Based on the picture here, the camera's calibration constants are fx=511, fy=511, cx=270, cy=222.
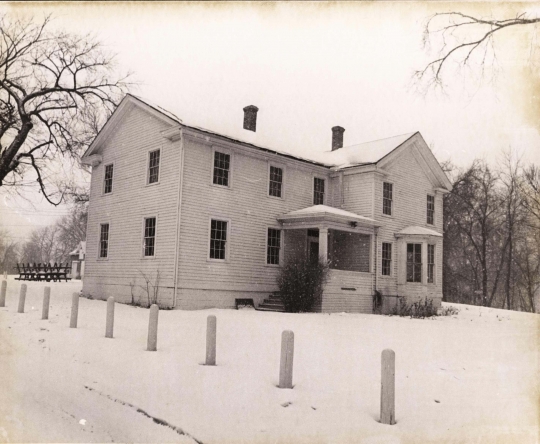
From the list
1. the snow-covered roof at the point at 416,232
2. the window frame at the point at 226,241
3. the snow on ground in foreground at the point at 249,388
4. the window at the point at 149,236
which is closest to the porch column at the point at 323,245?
the window frame at the point at 226,241

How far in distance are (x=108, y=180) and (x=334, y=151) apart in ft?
36.9

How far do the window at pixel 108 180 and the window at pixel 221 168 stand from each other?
5540 mm

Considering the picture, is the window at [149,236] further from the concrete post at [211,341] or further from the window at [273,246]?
the concrete post at [211,341]

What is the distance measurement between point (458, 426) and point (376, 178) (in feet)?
54.7

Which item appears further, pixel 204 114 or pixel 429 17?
pixel 204 114

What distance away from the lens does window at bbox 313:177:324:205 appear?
22531mm

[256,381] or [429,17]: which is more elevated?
[429,17]

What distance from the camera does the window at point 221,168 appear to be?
18828 millimetres

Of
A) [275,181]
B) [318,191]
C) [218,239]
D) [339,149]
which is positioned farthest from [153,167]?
[339,149]

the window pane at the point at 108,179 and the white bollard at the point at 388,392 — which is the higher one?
the window pane at the point at 108,179

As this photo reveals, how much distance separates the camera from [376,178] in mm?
22219

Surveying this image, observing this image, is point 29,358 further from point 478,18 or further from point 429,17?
point 478,18

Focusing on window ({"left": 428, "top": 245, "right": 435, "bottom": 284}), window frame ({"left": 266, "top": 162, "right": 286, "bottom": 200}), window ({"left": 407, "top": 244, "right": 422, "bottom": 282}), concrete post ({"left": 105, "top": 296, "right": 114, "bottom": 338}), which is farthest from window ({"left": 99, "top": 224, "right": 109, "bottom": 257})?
window ({"left": 428, "top": 245, "right": 435, "bottom": 284})

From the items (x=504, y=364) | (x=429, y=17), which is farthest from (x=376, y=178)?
(x=429, y=17)
